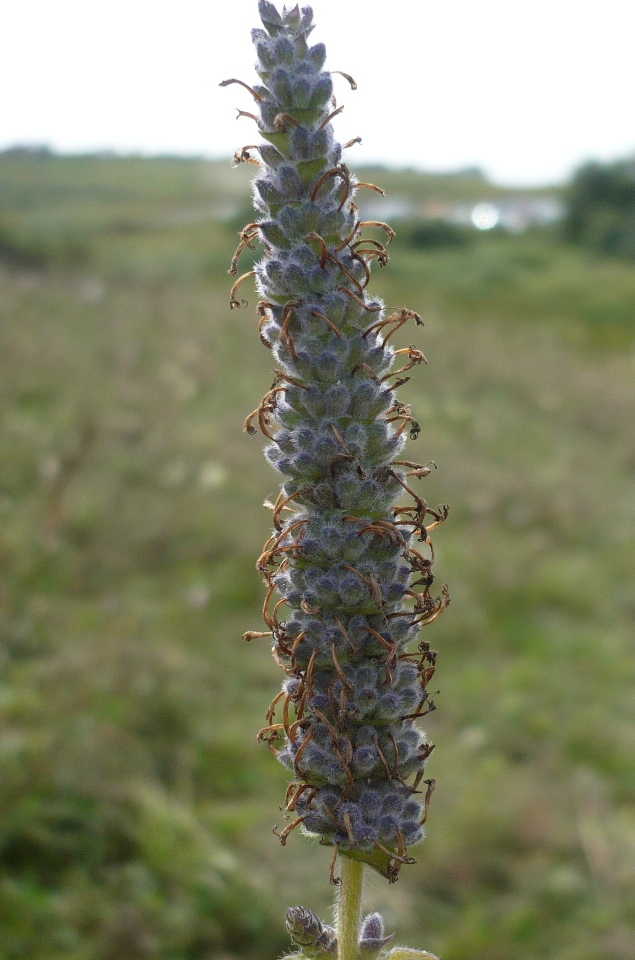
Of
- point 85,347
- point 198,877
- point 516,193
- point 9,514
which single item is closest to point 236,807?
point 198,877

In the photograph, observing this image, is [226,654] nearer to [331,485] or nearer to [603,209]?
[331,485]

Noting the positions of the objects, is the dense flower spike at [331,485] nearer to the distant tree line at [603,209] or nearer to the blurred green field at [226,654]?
the blurred green field at [226,654]

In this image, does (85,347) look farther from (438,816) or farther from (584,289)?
(584,289)

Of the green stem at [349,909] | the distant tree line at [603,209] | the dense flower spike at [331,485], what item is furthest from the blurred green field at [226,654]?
the distant tree line at [603,209]

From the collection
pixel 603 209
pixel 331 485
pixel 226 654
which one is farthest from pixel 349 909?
pixel 603 209

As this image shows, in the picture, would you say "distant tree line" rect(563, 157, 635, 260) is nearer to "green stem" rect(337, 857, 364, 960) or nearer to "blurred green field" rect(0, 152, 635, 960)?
"blurred green field" rect(0, 152, 635, 960)
